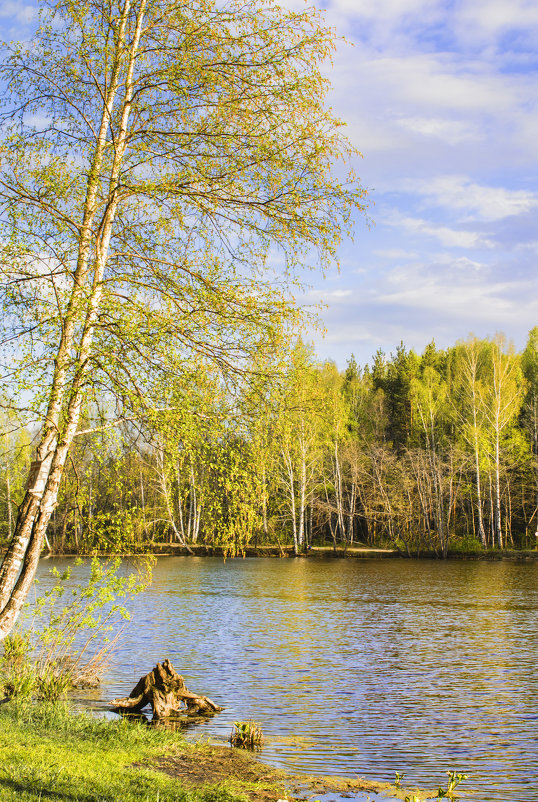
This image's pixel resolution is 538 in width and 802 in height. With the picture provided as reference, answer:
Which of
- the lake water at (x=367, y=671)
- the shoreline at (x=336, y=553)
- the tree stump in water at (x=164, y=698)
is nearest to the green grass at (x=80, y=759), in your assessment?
the tree stump in water at (x=164, y=698)

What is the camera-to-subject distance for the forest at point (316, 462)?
340 inches

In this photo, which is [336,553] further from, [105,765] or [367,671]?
[105,765]

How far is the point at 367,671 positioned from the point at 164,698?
231 inches

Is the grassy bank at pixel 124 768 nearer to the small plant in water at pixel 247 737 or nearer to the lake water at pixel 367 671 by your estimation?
the small plant in water at pixel 247 737

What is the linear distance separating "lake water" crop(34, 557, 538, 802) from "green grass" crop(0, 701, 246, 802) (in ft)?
6.46

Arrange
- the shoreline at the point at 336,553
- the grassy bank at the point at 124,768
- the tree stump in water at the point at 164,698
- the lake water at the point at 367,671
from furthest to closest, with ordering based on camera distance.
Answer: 1. the shoreline at the point at 336,553
2. the tree stump in water at the point at 164,698
3. the lake water at the point at 367,671
4. the grassy bank at the point at 124,768

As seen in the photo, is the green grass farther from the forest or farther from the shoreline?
the shoreline

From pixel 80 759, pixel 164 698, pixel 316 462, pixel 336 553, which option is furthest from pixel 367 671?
pixel 316 462

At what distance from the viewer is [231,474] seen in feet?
28.0

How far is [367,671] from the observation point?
16078mm

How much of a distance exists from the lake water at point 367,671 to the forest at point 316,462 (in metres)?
3.20

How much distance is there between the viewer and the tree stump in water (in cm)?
1191

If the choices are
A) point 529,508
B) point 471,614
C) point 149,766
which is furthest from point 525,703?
point 529,508

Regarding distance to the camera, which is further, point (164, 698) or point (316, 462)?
point (316, 462)
